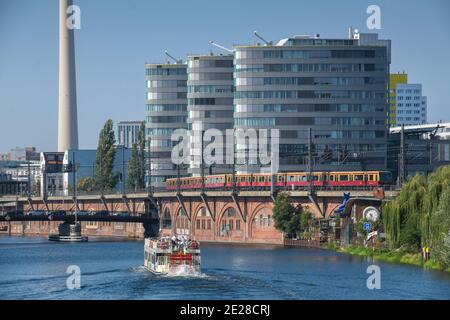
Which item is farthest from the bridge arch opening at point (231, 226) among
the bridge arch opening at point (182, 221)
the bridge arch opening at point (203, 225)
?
the bridge arch opening at point (182, 221)

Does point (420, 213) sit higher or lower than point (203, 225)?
higher

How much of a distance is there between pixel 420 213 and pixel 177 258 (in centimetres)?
2770

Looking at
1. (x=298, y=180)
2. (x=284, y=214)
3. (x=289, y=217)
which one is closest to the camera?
(x=284, y=214)

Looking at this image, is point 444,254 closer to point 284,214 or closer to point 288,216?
point 284,214

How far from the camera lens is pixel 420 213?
401 feet

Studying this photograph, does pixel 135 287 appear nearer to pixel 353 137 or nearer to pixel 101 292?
pixel 101 292

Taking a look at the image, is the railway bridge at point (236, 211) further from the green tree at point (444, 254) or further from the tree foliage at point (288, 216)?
the green tree at point (444, 254)

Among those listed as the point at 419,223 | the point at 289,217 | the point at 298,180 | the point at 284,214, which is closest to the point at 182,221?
the point at 298,180

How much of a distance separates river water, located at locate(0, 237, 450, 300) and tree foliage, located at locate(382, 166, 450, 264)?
12.7ft

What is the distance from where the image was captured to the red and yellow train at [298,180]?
526 feet

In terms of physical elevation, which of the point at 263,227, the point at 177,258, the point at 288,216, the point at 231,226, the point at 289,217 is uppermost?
the point at 288,216
